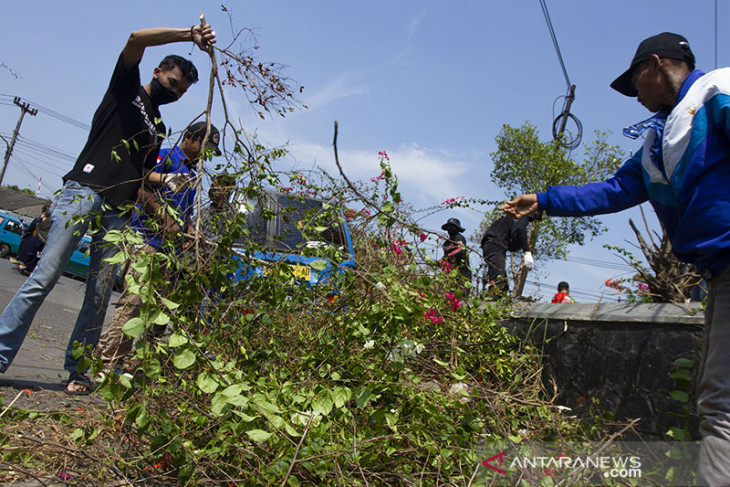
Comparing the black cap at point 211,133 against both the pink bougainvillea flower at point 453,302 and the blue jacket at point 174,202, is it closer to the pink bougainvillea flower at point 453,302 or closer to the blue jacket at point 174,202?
the blue jacket at point 174,202

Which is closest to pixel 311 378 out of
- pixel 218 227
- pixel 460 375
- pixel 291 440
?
pixel 291 440

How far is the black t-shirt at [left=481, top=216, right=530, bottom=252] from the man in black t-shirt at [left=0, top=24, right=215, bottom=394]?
3.70 meters

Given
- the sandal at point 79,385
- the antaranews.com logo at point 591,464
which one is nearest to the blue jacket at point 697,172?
the antaranews.com logo at point 591,464

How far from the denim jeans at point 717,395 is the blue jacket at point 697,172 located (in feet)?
0.37

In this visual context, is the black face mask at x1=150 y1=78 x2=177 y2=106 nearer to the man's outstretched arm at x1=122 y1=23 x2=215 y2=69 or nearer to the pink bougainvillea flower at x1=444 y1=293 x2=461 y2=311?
the man's outstretched arm at x1=122 y1=23 x2=215 y2=69

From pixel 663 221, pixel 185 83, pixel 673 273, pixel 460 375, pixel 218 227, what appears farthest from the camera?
pixel 185 83

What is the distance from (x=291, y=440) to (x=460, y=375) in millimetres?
921

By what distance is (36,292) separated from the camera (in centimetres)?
263

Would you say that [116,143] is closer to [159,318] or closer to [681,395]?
[159,318]

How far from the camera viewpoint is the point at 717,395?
152 centimetres

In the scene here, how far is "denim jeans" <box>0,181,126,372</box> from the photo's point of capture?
8.36 feet

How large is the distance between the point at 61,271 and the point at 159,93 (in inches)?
49.1

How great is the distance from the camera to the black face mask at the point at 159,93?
3.13 meters

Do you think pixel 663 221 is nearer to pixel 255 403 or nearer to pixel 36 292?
pixel 255 403
